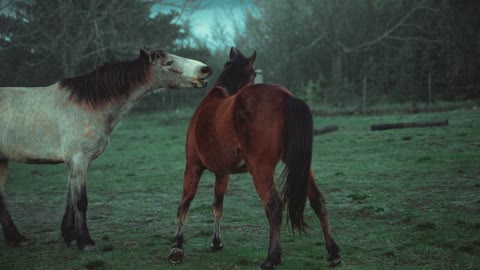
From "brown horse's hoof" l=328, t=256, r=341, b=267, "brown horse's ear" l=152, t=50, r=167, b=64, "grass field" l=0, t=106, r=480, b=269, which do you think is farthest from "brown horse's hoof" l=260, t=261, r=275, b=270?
"brown horse's ear" l=152, t=50, r=167, b=64

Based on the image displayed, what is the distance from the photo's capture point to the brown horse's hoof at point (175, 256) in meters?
5.10

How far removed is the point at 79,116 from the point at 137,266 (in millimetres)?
2041

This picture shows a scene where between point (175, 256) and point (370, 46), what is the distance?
27761 millimetres

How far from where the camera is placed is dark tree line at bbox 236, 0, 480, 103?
2414cm

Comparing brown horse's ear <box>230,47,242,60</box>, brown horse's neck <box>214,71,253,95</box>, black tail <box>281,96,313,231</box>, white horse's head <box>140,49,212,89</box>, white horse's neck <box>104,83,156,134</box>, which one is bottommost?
black tail <box>281,96,313,231</box>

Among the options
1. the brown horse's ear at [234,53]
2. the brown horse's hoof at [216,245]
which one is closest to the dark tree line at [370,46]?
the brown horse's ear at [234,53]

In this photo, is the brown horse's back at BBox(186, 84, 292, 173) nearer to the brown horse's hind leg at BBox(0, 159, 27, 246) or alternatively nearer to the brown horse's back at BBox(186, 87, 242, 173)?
the brown horse's back at BBox(186, 87, 242, 173)

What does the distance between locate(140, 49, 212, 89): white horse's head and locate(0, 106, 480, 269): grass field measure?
1.87 meters

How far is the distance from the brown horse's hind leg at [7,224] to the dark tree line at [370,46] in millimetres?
20563

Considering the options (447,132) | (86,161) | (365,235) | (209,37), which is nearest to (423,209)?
(365,235)

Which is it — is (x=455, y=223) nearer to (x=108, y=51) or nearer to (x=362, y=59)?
(x=108, y=51)

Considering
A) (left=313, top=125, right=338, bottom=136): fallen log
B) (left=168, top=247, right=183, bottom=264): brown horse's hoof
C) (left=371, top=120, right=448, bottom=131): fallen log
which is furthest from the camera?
(left=313, top=125, right=338, bottom=136): fallen log

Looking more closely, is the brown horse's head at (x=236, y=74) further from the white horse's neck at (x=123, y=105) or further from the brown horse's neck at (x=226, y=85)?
the white horse's neck at (x=123, y=105)

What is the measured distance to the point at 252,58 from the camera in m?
6.02
